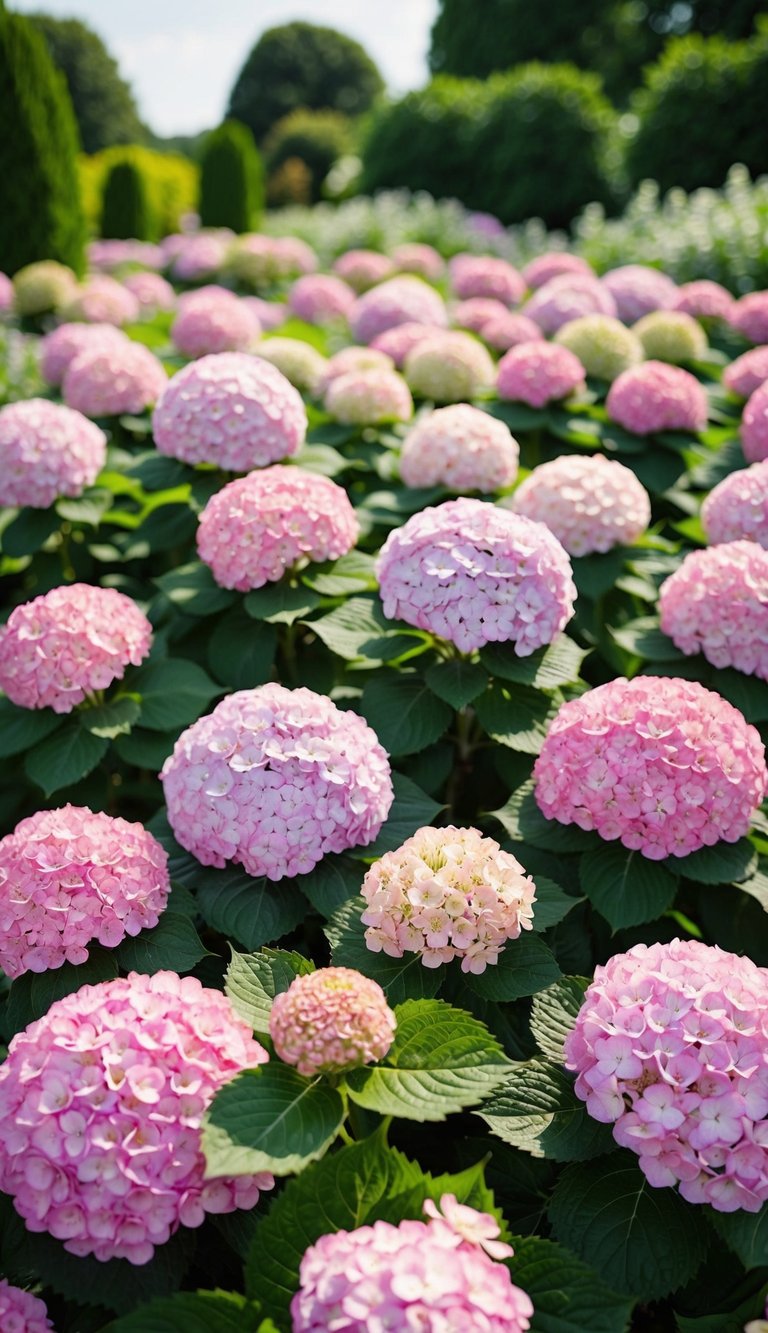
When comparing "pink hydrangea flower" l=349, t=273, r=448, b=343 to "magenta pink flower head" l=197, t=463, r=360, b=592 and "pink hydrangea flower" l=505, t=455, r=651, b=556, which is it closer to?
"pink hydrangea flower" l=505, t=455, r=651, b=556

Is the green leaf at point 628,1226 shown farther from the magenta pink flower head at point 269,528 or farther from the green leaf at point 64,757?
the magenta pink flower head at point 269,528

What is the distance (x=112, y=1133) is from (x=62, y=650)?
4.14 ft

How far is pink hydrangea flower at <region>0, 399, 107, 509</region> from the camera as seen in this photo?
325 cm

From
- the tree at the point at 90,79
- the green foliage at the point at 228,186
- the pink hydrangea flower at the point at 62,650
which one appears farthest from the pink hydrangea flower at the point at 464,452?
the tree at the point at 90,79

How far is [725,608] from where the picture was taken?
261 cm

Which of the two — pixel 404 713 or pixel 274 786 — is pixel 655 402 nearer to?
pixel 404 713

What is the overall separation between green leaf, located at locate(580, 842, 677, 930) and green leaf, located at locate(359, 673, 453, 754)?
1.50 feet

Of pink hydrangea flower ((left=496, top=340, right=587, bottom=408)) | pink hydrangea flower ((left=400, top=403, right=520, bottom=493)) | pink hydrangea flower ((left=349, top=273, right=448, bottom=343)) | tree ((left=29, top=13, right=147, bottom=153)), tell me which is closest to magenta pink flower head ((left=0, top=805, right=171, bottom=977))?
pink hydrangea flower ((left=400, top=403, right=520, bottom=493))

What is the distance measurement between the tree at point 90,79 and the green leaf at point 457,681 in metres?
37.3

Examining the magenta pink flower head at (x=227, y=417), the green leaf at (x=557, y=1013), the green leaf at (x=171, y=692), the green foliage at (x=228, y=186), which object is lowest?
the green leaf at (x=557, y=1013)

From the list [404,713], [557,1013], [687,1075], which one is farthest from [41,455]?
[687,1075]

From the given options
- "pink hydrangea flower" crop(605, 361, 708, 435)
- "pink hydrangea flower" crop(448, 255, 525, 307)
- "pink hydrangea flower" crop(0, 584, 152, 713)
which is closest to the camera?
"pink hydrangea flower" crop(0, 584, 152, 713)

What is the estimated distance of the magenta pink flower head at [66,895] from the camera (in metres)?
1.90

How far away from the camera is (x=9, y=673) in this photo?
2518 millimetres
